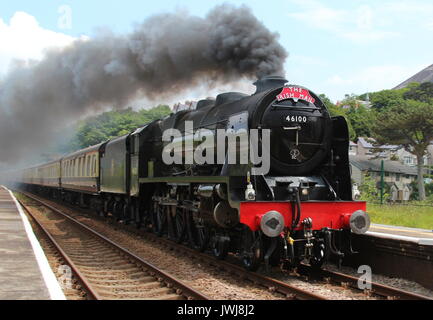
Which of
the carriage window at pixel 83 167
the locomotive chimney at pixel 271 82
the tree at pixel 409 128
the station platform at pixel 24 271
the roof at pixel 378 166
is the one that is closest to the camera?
the station platform at pixel 24 271

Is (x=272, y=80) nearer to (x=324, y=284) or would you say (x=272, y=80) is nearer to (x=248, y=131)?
(x=248, y=131)

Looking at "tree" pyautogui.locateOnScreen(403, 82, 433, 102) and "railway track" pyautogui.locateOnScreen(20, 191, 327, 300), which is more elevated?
"tree" pyautogui.locateOnScreen(403, 82, 433, 102)

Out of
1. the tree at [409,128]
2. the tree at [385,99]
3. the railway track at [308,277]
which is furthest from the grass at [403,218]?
the tree at [385,99]

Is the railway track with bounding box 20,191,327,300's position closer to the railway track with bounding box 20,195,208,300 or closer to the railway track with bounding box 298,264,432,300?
the railway track with bounding box 298,264,432,300

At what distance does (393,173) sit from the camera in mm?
59812

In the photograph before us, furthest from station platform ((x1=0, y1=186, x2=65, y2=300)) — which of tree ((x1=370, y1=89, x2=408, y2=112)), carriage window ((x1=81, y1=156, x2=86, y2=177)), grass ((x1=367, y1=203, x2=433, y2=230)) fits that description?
tree ((x1=370, y1=89, x2=408, y2=112))

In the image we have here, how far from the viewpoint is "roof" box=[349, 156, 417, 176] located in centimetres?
5688

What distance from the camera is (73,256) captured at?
11.4 m

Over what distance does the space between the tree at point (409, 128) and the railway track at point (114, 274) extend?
34.2 meters

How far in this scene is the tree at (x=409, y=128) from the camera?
41.8m

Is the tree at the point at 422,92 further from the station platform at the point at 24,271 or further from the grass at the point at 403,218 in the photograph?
the station platform at the point at 24,271
